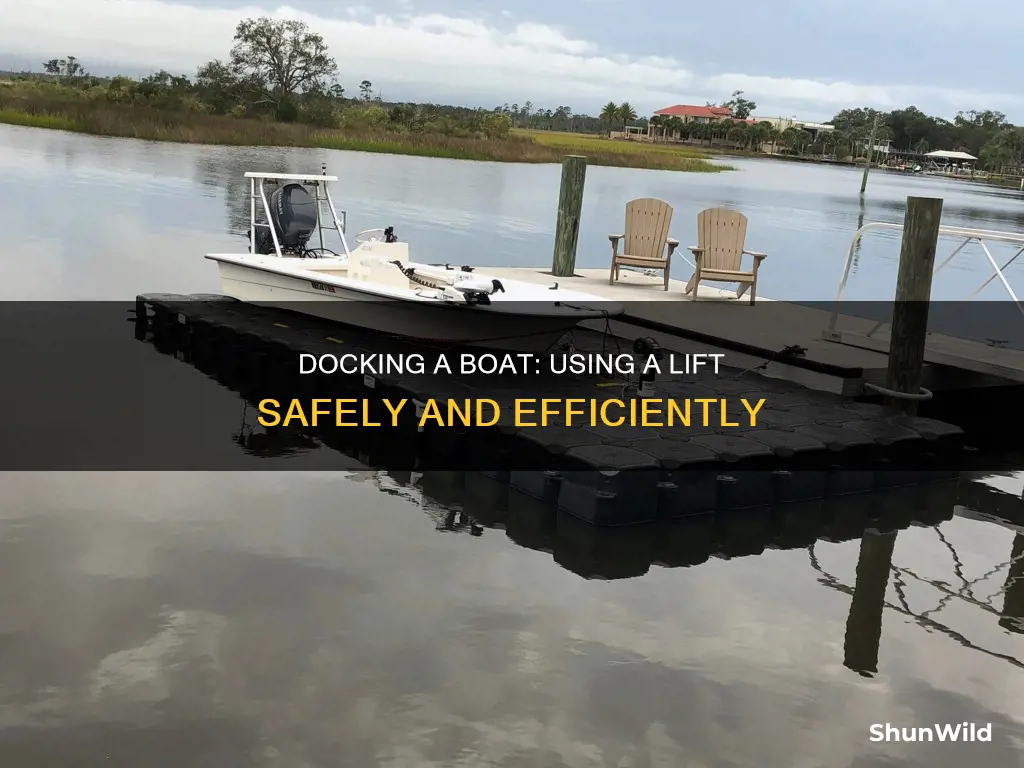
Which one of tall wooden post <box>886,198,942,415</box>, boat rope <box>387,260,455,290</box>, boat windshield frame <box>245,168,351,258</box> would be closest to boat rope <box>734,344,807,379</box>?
tall wooden post <box>886,198,942,415</box>

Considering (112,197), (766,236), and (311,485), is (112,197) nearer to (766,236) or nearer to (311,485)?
(766,236)

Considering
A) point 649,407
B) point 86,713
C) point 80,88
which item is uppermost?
point 80,88

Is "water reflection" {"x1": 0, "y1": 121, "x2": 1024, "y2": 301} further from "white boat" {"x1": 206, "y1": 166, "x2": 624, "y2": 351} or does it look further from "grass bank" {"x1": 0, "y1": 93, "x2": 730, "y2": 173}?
"white boat" {"x1": 206, "y1": 166, "x2": 624, "y2": 351}

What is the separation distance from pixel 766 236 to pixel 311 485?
25820 millimetres

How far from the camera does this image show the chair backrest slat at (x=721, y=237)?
11289mm

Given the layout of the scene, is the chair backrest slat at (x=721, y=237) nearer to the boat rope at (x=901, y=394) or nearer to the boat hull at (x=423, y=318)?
the boat hull at (x=423, y=318)

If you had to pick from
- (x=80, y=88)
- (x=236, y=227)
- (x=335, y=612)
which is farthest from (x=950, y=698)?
(x=80, y=88)

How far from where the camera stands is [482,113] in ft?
191

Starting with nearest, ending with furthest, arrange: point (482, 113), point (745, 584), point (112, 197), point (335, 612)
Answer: point (335, 612) < point (745, 584) < point (112, 197) < point (482, 113)

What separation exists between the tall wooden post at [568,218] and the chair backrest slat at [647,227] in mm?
1290

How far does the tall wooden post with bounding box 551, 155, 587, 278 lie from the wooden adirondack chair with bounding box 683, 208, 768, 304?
6.98 ft

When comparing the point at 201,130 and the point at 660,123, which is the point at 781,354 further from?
the point at 660,123

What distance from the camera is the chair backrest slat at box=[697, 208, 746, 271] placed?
1129 cm
